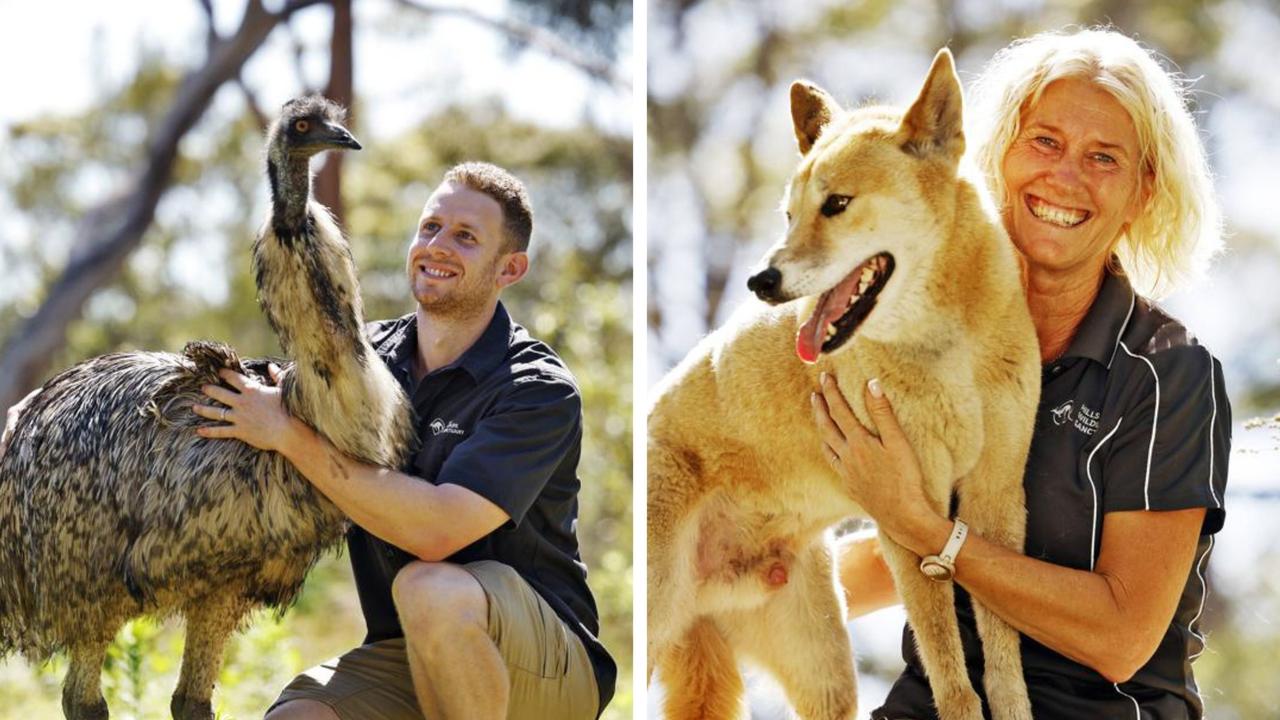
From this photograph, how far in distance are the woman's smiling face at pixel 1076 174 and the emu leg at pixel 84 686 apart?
222 centimetres

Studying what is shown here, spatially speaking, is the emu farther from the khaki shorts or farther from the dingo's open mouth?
the dingo's open mouth

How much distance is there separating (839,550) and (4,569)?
6.43 ft

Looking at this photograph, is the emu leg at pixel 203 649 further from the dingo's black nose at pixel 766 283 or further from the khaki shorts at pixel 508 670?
the dingo's black nose at pixel 766 283

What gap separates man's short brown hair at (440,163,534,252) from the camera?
338 cm

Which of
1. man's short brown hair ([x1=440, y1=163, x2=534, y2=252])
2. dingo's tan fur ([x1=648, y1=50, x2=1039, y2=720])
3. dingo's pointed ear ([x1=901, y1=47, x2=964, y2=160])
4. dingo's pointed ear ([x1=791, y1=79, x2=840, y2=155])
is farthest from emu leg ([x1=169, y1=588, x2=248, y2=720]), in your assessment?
dingo's pointed ear ([x1=901, y1=47, x2=964, y2=160])

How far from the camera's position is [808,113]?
118 inches

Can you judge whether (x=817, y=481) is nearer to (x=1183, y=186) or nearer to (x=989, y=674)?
(x=989, y=674)

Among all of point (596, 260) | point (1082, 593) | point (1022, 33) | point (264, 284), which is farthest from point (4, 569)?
point (1022, 33)

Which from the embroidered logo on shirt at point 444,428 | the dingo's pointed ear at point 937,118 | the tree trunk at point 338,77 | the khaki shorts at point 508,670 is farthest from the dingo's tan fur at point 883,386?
the tree trunk at point 338,77

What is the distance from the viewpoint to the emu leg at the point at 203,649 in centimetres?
301

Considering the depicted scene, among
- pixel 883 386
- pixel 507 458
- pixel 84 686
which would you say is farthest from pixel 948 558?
pixel 84 686

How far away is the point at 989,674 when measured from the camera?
2.79m

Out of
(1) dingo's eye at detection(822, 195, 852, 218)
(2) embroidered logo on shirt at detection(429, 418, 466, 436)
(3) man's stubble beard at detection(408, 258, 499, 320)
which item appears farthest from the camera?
(3) man's stubble beard at detection(408, 258, 499, 320)

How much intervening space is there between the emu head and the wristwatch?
4.74 ft
